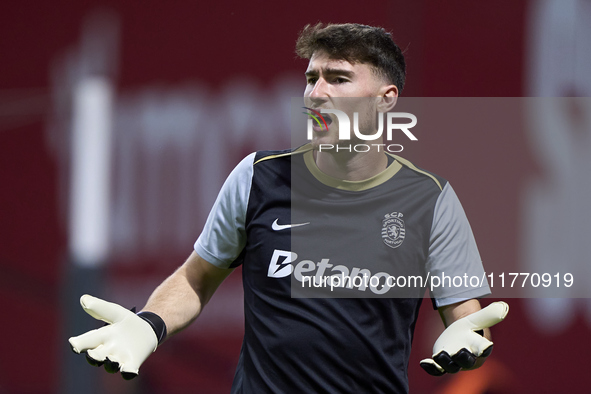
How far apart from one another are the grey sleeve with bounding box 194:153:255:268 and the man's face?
0.71 feet

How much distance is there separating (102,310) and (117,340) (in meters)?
0.08

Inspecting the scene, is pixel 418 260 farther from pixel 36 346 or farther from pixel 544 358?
pixel 36 346

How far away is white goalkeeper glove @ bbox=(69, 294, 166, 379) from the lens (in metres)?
1.21

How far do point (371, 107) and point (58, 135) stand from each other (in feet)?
5.19

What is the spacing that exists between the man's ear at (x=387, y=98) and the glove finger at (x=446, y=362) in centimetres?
70

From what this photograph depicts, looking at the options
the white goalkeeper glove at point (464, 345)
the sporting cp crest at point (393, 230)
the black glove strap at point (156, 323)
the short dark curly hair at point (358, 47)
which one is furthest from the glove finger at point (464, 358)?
the short dark curly hair at point (358, 47)

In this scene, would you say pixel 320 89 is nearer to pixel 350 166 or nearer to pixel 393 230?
pixel 350 166

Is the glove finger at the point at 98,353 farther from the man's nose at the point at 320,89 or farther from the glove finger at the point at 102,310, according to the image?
the man's nose at the point at 320,89

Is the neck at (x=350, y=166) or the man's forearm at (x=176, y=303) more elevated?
the neck at (x=350, y=166)

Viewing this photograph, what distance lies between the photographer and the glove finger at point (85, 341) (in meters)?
1.20

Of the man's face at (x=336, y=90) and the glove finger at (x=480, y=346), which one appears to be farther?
the man's face at (x=336, y=90)

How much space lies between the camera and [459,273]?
1441 millimetres

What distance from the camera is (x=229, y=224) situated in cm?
153

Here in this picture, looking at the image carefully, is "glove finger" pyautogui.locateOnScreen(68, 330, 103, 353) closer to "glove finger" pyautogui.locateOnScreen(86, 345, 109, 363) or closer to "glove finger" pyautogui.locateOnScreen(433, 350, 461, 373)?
"glove finger" pyautogui.locateOnScreen(86, 345, 109, 363)
